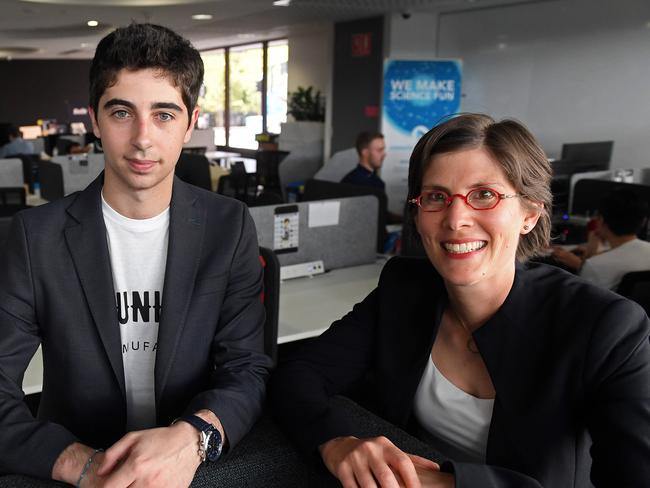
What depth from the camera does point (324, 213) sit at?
9.98ft

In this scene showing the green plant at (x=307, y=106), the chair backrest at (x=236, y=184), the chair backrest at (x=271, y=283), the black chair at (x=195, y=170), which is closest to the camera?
the chair backrest at (x=271, y=283)

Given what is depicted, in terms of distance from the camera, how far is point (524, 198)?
1.11 metres

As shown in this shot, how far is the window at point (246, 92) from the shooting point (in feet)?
38.2

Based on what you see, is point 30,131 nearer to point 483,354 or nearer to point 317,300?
point 317,300

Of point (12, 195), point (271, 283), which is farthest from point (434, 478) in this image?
point (12, 195)

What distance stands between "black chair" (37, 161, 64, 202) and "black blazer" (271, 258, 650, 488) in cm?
397

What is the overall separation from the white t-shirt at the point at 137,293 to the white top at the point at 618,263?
2.30 meters

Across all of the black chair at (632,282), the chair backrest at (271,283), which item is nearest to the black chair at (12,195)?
the chair backrest at (271,283)

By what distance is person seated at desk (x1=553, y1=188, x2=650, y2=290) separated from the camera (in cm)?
289

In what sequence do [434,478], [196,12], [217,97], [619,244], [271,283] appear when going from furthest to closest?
1. [217,97]
2. [196,12]
3. [619,244]
4. [271,283]
5. [434,478]

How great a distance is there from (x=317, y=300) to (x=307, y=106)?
24.3 feet

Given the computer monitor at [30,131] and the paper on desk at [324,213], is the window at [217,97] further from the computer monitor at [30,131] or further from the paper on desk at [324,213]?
the paper on desk at [324,213]

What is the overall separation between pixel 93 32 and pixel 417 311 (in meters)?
9.84

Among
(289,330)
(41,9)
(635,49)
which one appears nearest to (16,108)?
(41,9)
